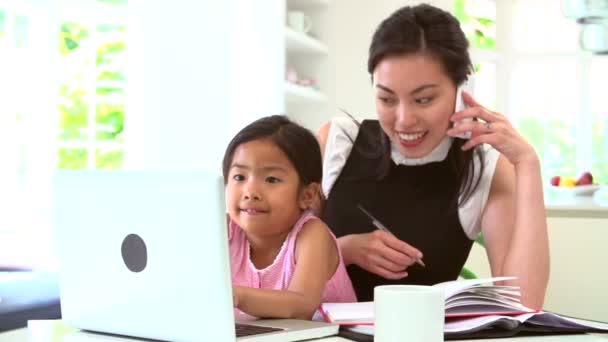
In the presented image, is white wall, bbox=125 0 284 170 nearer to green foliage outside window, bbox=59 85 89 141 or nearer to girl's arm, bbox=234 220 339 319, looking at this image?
green foliage outside window, bbox=59 85 89 141

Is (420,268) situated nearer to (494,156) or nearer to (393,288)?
(494,156)

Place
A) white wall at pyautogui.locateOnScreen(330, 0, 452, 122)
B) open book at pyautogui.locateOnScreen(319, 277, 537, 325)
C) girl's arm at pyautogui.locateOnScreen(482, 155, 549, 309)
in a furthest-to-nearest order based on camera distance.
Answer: white wall at pyautogui.locateOnScreen(330, 0, 452, 122) → girl's arm at pyautogui.locateOnScreen(482, 155, 549, 309) → open book at pyautogui.locateOnScreen(319, 277, 537, 325)

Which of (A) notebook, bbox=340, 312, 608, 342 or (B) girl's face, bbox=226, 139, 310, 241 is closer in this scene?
(A) notebook, bbox=340, 312, 608, 342

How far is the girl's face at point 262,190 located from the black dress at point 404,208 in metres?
0.34

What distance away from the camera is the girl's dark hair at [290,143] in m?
1.55

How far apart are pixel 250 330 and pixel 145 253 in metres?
0.17

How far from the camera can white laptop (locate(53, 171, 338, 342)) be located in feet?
3.35

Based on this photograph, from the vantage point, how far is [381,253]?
162cm

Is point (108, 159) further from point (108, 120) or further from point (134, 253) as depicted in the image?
point (134, 253)

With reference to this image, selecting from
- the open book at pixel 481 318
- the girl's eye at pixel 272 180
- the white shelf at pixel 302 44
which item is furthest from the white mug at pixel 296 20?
the open book at pixel 481 318

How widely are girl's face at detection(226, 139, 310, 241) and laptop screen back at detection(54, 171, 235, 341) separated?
0.36 metres

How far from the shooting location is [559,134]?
22.1 feet

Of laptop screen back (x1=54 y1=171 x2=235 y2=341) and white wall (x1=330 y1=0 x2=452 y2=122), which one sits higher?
white wall (x1=330 y1=0 x2=452 y2=122)

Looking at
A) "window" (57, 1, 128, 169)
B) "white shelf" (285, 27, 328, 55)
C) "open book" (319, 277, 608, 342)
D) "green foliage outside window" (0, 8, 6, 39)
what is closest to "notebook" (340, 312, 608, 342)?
"open book" (319, 277, 608, 342)
